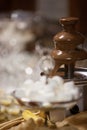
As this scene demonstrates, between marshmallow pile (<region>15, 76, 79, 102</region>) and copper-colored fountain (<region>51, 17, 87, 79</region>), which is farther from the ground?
copper-colored fountain (<region>51, 17, 87, 79</region>)

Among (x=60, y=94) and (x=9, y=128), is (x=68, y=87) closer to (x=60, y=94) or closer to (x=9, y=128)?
(x=60, y=94)

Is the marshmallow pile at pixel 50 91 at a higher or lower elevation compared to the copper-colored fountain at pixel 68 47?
lower

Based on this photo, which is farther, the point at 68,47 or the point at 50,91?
the point at 68,47

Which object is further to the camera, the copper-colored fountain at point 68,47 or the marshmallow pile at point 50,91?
the copper-colored fountain at point 68,47

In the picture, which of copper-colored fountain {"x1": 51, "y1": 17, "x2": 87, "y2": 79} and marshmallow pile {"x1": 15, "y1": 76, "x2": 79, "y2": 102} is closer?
marshmallow pile {"x1": 15, "y1": 76, "x2": 79, "y2": 102}
